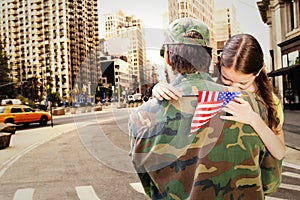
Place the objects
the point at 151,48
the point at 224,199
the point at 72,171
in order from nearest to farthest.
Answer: the point at 151,48, the point at 224,199, the point at 72,171

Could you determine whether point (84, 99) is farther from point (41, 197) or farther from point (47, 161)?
point (47, 161)

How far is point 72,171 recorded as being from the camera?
8906mm

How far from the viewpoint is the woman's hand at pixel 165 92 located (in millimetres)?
1207

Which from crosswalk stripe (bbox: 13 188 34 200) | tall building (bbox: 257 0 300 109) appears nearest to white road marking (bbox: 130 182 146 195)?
crosswalk stripe (bbox: 13 188 34 200)

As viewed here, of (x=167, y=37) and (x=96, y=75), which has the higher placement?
(x=167, y=37)

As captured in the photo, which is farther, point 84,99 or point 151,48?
point 84,99

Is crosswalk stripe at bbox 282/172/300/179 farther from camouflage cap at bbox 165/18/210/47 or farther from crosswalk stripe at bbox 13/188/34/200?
camouflage cap at bbox 165/18/210/47

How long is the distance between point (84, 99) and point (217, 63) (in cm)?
48

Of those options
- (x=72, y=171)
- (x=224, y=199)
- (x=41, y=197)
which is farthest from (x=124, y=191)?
(x=224, y=199)

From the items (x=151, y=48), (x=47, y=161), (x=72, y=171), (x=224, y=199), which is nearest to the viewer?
(x=151, y=48)

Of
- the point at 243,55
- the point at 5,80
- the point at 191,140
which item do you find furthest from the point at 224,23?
the point at 5,80

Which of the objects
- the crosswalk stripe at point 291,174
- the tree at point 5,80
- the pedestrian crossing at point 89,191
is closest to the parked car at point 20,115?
the pedestrian crossing at point 89,191

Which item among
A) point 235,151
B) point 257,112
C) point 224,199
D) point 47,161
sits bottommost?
point 47,161

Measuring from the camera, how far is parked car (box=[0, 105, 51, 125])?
2658 cm
